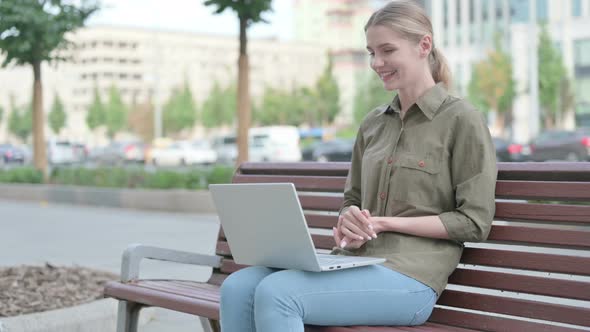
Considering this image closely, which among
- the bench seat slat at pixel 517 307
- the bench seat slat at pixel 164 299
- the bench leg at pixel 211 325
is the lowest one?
the bench leg at pixel 211 325

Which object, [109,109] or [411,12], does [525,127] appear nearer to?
[109,109]

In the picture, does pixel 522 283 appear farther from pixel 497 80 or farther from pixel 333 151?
pixel 497 80

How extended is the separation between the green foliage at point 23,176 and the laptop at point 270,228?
17476 millimetres

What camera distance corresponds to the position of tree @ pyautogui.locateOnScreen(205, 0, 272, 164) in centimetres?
1366

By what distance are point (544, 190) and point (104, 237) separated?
8.40 meters

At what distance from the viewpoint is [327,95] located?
66125 mm

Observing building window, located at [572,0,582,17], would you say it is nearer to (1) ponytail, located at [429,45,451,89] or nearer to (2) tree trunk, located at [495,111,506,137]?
(2) tree trunk, located at [495,111,506,137]

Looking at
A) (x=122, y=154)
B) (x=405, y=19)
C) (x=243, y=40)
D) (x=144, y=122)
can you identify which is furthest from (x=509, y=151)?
(x=144, y=122)

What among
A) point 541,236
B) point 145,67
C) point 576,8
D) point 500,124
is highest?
point 145,67

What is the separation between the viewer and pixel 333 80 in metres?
65.6

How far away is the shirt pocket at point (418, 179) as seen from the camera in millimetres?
2920

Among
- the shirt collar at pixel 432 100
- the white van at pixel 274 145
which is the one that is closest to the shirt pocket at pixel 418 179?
the shirt collar at pixel 432 100

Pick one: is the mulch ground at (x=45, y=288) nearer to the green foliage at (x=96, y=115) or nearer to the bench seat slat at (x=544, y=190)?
the bench seat slat at (x=544, y=190)

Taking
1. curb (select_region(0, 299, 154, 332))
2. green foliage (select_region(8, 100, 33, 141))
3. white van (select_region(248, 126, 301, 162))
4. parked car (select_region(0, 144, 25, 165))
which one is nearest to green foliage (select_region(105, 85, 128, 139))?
green foliage (select_region(8, 100, 33, 141))
